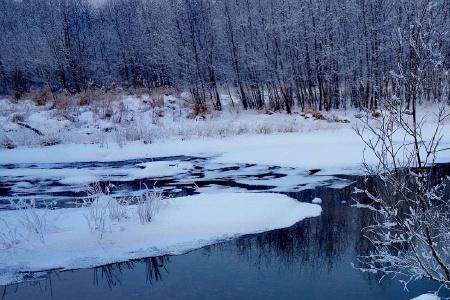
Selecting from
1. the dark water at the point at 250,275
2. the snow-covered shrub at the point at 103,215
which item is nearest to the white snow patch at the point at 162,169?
the snow-covered shrub at the point at 103,215

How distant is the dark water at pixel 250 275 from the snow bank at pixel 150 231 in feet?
0.96

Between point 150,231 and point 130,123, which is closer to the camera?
point 150,231

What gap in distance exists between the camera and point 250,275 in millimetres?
6176

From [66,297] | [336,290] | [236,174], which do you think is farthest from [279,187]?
[66,297]

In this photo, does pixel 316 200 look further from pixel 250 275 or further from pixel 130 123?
pixel 130 123

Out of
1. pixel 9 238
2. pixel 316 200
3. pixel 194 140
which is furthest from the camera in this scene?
pixel 194 140

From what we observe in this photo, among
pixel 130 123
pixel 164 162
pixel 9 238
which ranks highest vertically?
pixel 130 123

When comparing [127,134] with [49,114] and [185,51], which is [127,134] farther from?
[185,51]

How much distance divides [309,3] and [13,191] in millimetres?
18255

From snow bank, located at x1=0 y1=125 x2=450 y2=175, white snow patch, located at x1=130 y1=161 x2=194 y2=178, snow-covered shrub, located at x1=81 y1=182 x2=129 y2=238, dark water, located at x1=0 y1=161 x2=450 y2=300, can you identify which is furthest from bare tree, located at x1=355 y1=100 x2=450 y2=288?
white snow patch, located at x1=130 y1=161 x2=194 y2=178

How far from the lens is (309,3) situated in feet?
79.5

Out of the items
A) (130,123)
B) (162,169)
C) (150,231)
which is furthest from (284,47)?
(150,231)

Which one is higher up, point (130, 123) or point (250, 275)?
point (130, 123)

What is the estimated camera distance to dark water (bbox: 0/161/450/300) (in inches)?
220
